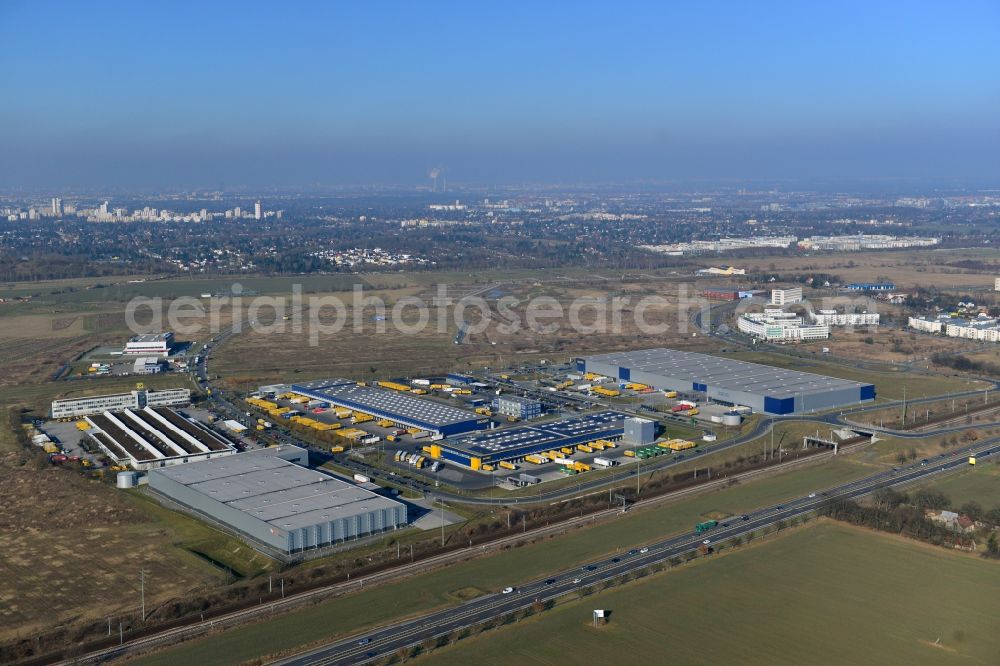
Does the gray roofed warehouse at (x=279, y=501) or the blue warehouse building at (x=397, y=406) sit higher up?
the gray roofed warehouse at (x=279, y=501)

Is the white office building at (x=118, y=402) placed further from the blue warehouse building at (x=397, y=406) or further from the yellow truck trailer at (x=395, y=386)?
the yellow truck trailer at (x=395, y=386)

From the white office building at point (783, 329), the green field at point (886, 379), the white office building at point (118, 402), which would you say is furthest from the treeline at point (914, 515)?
the white office building at point (783, 329)

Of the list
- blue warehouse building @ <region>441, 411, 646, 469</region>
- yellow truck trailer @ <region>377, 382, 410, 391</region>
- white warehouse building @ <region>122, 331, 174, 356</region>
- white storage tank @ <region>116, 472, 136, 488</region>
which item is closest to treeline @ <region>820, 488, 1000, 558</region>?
blue warehouse building @ <region>441, 411, 646, 469</region>

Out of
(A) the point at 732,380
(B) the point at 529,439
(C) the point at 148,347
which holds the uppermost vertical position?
(A) the point at 732,380

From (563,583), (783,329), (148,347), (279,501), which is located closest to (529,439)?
(279,501)

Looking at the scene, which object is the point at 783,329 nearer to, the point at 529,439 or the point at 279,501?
the point at 529,439

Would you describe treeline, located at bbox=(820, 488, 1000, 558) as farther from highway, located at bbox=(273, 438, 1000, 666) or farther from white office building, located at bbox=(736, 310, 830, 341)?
white office building, located at bbox=(736, 310, 830, 341)
